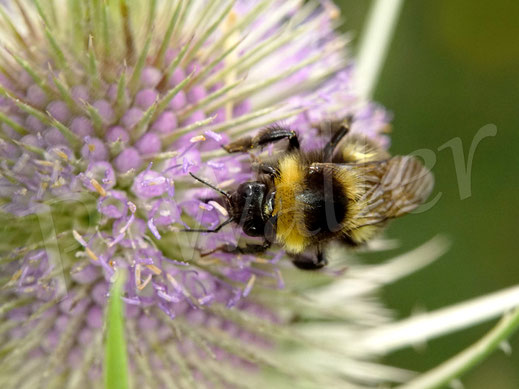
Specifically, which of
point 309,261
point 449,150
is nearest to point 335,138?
point 309,261

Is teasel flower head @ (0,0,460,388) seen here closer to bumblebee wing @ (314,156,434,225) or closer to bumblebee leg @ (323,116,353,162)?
bumblebee leg @ (323,116,353,162)

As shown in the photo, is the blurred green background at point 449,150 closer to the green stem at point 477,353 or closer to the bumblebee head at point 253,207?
the green stem at point 477,353

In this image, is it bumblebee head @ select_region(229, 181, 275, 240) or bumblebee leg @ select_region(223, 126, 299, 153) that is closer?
bumblebee head @ select_region(229, 181, 275, 240)

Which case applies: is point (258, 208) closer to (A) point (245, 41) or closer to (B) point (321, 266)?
(B) point (321, 266)

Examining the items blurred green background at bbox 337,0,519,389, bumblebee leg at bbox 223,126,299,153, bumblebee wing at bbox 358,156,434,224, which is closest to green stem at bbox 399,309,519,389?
bumblebee wing at bbox 358,156,434,224

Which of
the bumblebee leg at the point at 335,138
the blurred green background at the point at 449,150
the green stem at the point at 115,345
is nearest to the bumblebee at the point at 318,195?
the bumblebee leg at the point at 335,138

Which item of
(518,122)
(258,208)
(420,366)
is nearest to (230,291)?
(258,208)

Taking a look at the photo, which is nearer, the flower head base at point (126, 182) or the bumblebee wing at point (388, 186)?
the flower head base at point (126, 182)

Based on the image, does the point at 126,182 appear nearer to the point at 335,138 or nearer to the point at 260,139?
the point at 260,139
